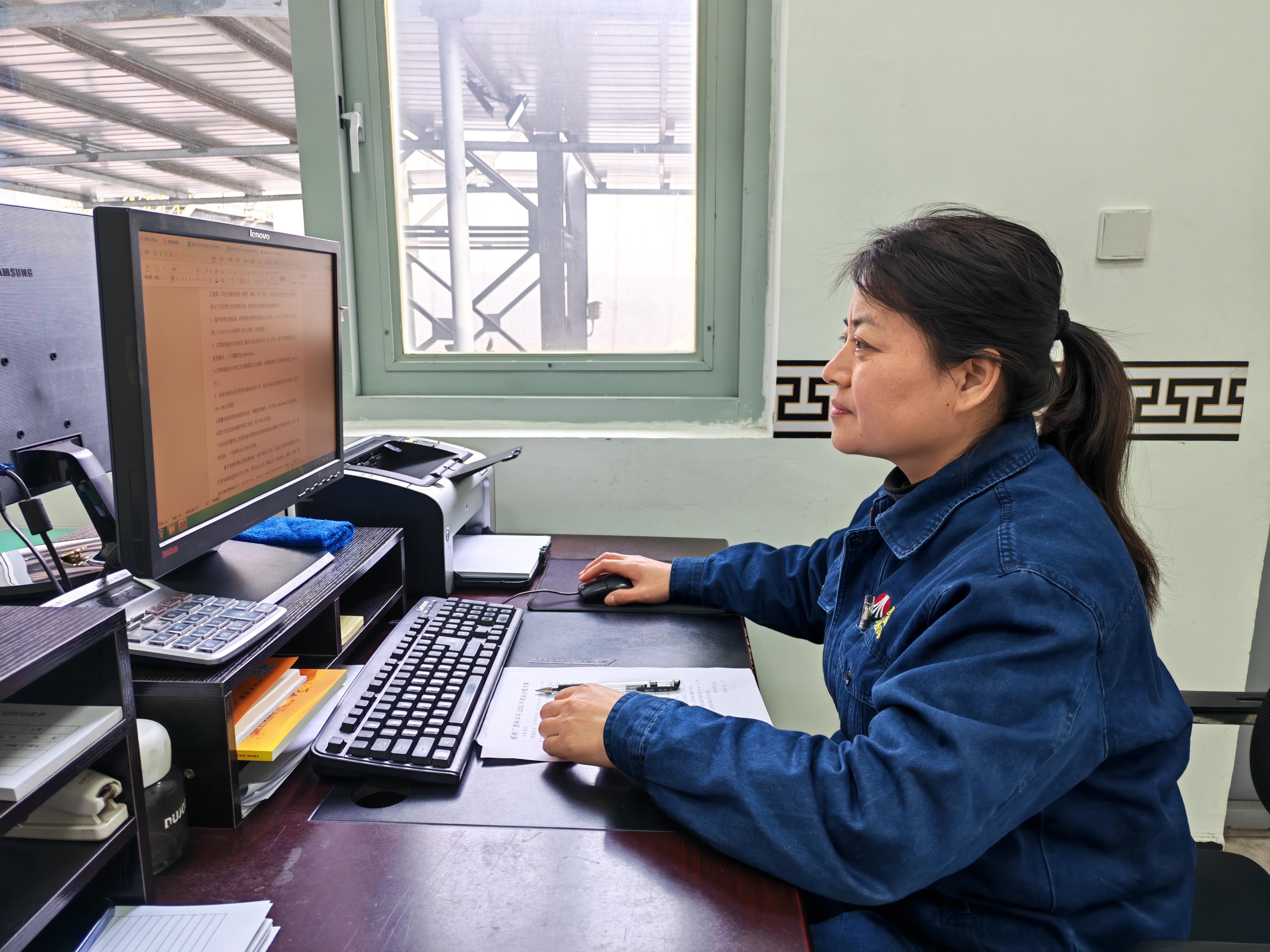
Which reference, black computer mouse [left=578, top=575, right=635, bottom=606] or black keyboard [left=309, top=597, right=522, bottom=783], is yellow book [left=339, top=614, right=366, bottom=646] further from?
black computer mouse [left=578, top=575, right=635, bottom=606]

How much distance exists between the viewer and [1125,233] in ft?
5.43

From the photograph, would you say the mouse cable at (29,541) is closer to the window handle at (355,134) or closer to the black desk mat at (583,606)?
the black desk mat at (583,606)

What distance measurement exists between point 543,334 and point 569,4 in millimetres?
739

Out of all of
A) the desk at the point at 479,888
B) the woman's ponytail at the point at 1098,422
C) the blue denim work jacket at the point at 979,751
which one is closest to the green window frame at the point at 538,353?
the woman's ponytail at the point at 1098,422

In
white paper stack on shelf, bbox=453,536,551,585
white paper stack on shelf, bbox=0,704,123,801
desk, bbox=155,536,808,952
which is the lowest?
desk, bbox=155,536,808,952

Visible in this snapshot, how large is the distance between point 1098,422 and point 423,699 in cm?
83

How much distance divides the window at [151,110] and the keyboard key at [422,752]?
150cm

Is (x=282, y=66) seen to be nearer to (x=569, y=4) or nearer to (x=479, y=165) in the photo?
(x=479, y=165)

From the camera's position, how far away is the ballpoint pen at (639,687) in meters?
0.98

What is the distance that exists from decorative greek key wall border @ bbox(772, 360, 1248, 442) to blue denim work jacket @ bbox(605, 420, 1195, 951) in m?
0.91

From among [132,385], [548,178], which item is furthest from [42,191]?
[132,385]

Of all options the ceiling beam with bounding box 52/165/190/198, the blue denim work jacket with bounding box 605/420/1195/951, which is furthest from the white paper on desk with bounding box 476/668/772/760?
the ceiling beam with bounding box 52/165/190/198

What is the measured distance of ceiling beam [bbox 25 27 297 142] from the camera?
1958 mm

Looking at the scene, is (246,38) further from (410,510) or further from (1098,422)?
(1098,422)
